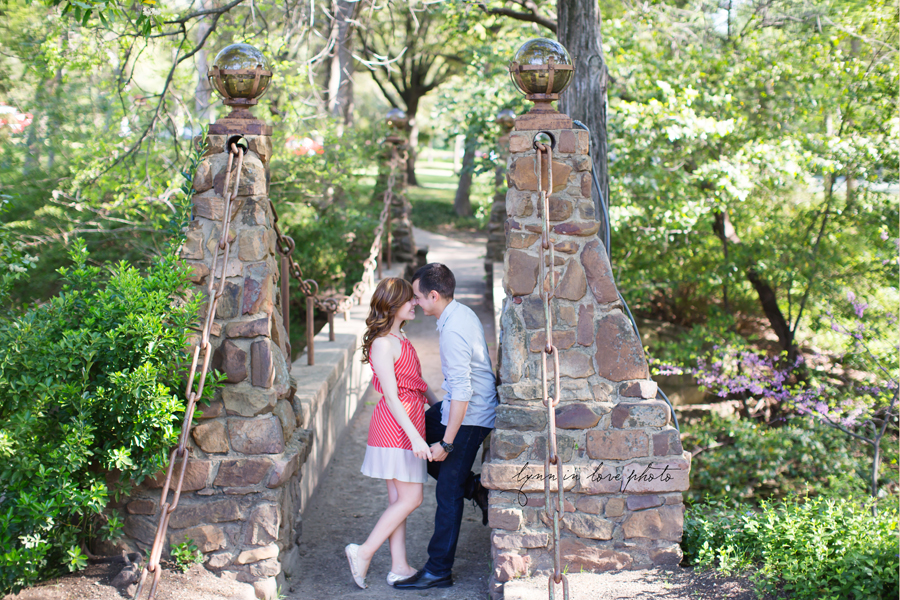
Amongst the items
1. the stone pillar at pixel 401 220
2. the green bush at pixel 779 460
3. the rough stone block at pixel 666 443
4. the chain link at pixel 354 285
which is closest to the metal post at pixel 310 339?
the chain link at pixel 354 285

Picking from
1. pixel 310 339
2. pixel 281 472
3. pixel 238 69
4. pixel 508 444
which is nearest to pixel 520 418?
pixel 508 444

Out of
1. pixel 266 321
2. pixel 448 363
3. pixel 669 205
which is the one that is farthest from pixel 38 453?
pixel 669 205

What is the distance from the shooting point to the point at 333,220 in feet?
32.8

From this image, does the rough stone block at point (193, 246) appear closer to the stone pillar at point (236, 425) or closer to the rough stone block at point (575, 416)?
the stone pillar at point (236, 425)

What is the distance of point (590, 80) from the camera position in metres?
5.50

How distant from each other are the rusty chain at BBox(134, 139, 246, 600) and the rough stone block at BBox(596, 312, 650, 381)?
184 centimetres

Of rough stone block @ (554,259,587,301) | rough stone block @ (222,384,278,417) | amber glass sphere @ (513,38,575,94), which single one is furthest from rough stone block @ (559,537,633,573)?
amber glass sphere @ (513,38,575,94)

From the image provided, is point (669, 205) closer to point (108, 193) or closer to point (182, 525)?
point (182, 525)

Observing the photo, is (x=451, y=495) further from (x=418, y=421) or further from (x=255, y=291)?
(x=255, y=291)

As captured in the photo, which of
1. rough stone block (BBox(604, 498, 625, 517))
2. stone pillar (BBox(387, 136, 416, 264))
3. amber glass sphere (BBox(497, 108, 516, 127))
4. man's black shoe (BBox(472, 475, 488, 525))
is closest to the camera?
rough stone block (BBox(604, 498, 625, 517))

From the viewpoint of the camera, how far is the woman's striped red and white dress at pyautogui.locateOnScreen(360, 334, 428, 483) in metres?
3.57

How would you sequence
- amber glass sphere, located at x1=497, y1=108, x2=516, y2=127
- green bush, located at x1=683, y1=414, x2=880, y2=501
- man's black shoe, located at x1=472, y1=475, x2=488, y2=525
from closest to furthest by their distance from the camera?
1. man's black shoe, located at x1=472, y1=475, x2=488, y2=525
2. green bush, located at x1=683, y1=414, x2=880, y2=501
3. amber glass sphere, located at x1=497, y1=108, x2=516, y2=127

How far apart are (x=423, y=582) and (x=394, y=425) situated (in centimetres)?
83

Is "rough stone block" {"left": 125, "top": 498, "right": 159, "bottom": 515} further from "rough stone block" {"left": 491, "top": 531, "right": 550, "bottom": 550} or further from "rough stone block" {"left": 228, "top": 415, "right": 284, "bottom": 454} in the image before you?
"rough stone block" {"left": 491, "top": 531, "right": 550, "bottom": 550}
